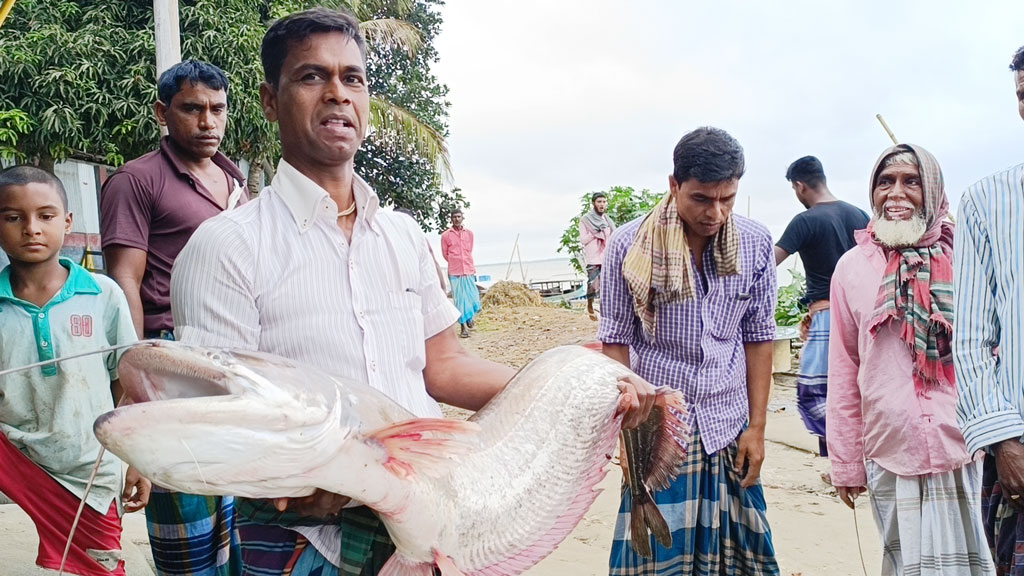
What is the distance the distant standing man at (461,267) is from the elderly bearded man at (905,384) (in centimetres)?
1063

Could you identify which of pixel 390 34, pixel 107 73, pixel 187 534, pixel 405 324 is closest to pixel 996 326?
pixel 405 324

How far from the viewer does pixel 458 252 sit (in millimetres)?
13938

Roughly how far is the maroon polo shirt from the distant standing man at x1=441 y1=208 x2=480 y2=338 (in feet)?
35.1

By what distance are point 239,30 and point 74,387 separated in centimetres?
814

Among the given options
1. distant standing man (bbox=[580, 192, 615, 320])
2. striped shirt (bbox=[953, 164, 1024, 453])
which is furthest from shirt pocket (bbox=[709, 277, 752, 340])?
distant standing man (bbox=[580, 192, 615, 320])

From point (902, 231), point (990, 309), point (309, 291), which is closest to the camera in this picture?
point (309, 291)

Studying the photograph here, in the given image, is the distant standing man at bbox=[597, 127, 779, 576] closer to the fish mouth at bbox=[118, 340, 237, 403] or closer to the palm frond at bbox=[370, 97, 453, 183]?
the fish mouth at bbox=[118, 340, 237, 403]

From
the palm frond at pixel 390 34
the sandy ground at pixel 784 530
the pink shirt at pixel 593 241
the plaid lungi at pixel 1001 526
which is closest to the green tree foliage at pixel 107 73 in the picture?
the palm frond at pixel 390 34

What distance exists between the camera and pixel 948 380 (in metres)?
2.95

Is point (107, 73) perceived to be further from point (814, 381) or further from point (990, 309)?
point (990, 309)

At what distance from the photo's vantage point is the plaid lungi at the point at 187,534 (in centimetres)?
262

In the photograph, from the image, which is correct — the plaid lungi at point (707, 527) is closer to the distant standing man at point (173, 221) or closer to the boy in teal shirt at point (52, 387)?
the distant standing man at point (173, 221)

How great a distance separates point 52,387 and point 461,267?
1110cm

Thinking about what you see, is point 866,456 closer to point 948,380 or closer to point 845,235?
point 948,380
